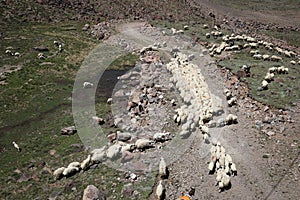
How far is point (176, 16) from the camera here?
69.6 m

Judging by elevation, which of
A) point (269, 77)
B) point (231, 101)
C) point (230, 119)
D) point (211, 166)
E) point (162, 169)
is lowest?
point (162, 169)

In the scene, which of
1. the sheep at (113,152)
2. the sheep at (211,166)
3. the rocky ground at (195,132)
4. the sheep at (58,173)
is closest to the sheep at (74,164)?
the sheep at (58,173)

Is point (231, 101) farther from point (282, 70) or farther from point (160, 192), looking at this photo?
point (160, 192)

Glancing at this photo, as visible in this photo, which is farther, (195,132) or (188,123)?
(188,123)

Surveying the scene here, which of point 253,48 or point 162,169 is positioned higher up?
point 253,48

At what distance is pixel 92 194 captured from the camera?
74.6ft

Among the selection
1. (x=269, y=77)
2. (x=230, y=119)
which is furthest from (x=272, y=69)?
(x=230, y=119)

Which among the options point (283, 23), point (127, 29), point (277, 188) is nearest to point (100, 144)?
point (277, 188)

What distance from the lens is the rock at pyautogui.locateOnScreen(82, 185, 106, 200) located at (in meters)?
22.6

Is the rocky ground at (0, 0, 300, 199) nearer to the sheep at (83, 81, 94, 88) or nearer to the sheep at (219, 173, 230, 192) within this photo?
the sheep at (219, 173, 230, 192)

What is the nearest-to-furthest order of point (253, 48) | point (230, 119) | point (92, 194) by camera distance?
point (92, 194), point (230, 119), point (253, 48)

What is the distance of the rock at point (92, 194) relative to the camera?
2262cm

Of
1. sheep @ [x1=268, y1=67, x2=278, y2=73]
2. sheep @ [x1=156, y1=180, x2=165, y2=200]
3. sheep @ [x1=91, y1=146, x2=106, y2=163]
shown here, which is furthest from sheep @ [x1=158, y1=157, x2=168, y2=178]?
sheep @ [x1=268, y1=67, x2=278, y2=73]

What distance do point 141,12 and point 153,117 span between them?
44.2 metres
